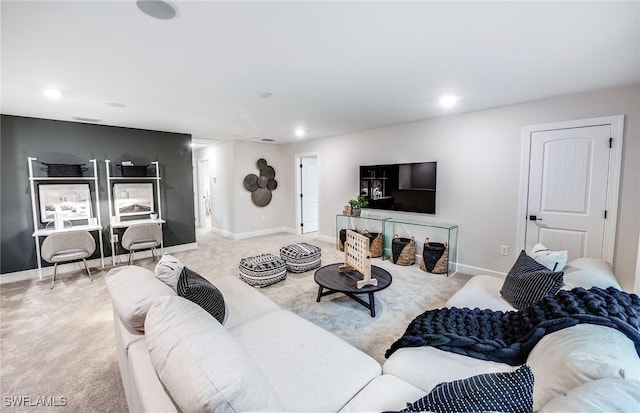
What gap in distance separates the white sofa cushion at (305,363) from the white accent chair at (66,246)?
343 centimetres

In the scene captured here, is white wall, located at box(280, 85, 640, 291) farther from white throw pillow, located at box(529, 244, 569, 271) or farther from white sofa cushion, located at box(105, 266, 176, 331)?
white sofa cushion, located at box(105, 266, 176, 331)

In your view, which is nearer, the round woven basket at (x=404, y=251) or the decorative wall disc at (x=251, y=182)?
the round woven basket at (x=404, y=251)

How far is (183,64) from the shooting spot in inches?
87.4

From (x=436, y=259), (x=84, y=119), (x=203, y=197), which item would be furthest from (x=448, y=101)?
(x=203, y=197)

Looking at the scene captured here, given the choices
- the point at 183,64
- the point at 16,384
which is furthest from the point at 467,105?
the point at 16,384

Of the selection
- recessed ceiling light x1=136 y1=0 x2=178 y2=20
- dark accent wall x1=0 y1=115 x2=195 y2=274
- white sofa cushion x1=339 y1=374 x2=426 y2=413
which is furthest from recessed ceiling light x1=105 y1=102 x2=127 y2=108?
white sofa cushion x1=339 y1=374 x2=426 y2=413

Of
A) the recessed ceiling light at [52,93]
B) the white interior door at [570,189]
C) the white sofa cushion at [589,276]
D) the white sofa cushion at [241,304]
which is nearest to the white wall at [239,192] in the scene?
the recessed ceiling light at [52,93]

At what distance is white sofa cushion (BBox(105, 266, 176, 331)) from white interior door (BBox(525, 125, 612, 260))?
4007mm

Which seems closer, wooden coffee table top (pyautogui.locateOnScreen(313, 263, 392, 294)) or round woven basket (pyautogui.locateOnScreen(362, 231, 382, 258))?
wooden coffee table top (pyautogui.locateOnScreen(313, 263, 392, 294))

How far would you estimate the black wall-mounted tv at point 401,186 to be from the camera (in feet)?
14.0

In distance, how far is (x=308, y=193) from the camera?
6957 millimetres

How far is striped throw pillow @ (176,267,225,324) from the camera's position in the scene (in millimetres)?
1646

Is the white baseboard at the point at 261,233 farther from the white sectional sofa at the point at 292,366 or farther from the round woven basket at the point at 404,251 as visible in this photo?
the white sectional sofa at the point at 292,366

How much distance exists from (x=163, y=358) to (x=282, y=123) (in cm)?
393
